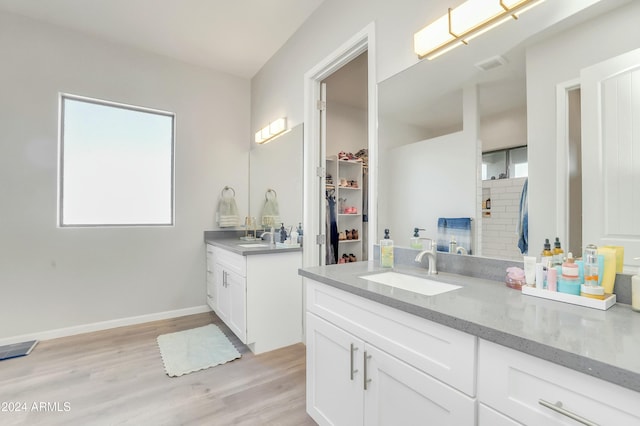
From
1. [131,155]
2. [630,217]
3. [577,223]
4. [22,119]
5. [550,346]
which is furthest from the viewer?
[131,155]

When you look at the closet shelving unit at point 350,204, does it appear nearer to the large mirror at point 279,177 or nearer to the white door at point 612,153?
the large mirror at point 279,177

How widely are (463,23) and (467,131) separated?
0.47 metres

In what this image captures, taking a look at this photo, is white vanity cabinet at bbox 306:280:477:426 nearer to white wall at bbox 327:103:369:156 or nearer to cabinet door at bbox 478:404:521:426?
cabinet door at bbox 478:404:521:426

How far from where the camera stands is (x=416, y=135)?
1704 mm

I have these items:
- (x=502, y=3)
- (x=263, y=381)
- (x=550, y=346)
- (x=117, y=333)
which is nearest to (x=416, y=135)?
(x=502, y=3)

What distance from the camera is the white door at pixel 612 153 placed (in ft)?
3.09

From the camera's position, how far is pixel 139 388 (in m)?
1.91

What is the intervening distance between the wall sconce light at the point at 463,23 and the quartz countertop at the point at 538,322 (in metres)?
1.10

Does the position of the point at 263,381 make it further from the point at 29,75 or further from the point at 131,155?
the point at 29,75

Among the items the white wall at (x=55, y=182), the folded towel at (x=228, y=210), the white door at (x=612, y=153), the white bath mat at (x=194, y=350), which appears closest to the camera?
the white door at (x=612, y=153)

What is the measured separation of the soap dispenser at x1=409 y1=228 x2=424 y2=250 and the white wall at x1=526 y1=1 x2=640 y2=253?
0.54 m

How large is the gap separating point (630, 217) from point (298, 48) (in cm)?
261

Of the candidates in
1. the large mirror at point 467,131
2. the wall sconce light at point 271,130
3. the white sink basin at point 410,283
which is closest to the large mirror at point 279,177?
the wall sconce light at point 271,130

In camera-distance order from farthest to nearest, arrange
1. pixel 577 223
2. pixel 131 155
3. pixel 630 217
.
→ 1. pixel 131 155
2. pixel 577 223
3. pixel 630 217
